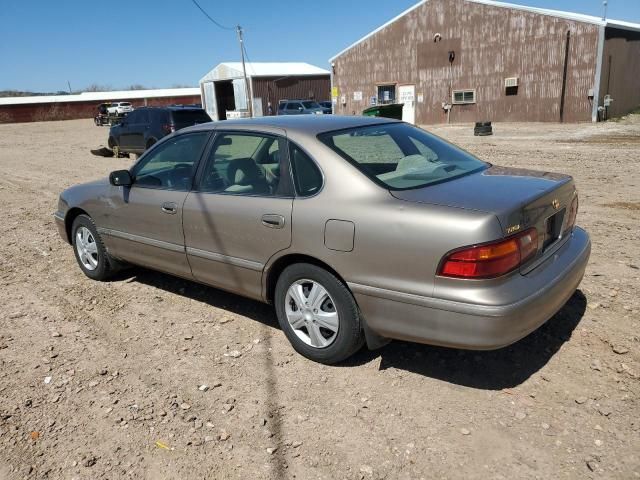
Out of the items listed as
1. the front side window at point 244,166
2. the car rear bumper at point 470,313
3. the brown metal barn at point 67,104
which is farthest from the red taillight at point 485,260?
the brown metal barn at point 67,104

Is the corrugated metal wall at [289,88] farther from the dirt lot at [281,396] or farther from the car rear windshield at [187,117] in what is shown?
the dirt lot at [281,396]

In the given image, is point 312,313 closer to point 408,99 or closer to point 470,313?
point 470,313

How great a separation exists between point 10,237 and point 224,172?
488 centimetres

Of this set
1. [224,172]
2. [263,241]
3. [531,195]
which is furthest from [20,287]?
[531,195]

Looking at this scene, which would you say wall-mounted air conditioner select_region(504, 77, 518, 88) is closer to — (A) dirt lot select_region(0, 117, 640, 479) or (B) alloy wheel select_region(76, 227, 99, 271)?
(A) dirt lot select_region(0, 117, 640, 479)

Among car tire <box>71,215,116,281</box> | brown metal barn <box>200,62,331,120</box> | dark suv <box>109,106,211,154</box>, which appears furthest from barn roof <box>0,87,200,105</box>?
car tire <box>71,215,116,281</box>

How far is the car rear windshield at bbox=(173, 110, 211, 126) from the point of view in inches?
645

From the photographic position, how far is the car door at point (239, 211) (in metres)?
3.66

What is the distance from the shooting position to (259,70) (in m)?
42.8

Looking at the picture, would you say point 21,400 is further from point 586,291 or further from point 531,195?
point 586,291

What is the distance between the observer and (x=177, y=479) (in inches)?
105

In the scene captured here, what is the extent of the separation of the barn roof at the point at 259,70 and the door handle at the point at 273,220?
39.3 metres

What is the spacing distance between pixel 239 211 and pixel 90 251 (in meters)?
2.39

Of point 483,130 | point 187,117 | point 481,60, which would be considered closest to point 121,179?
point 187,117
